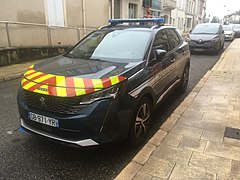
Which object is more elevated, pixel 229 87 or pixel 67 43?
pixel 67 43

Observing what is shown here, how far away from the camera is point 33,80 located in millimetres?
2785

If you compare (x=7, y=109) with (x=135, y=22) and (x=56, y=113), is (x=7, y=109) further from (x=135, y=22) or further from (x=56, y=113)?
(x=135, y=22)

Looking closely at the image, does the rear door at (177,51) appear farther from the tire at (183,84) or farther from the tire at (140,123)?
the tire at (140,123)

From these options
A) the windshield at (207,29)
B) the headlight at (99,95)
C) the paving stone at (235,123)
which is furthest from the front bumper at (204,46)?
the headlight at (99,95)

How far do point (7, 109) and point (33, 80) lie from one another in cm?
196

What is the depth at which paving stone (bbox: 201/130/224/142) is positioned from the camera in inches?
127

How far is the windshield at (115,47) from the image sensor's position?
3.41 metres

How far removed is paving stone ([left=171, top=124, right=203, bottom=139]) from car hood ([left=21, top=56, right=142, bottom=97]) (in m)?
1.26

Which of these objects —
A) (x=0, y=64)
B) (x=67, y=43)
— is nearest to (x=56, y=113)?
(x=0, y=64)

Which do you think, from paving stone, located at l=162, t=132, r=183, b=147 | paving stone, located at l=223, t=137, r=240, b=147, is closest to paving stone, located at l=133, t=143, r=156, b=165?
paving stone, located at l=162, t=132, r=183, b=147

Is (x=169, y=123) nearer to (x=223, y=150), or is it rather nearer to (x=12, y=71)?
(x=223, y=150)

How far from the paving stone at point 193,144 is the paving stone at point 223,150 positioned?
7cm

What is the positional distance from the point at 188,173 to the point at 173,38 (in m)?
3.11

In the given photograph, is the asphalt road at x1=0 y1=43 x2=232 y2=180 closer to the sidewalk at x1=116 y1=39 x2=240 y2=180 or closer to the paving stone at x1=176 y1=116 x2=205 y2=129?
the sidewalk at x1=116 y1=39 x2=240 y2=180
